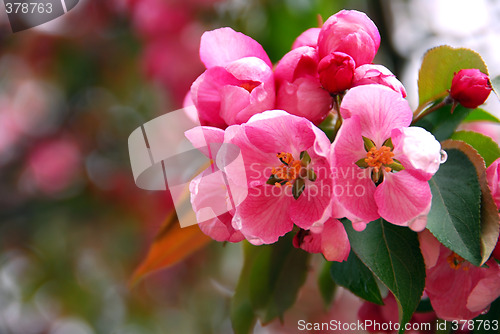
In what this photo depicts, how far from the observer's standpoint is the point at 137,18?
1670 millimetres


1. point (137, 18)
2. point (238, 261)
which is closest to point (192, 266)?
point (238, 261)

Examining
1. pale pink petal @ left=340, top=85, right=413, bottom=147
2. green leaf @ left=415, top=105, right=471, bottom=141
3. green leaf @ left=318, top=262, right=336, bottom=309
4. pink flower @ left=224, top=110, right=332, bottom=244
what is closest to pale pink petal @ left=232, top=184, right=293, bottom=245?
pink flower @ left=224, top=110, right=332, bottom=244

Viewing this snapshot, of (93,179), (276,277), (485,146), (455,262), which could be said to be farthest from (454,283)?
(93,179)

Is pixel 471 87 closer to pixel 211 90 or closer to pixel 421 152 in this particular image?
pixel 421 152

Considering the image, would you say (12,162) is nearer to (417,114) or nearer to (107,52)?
(107,52)

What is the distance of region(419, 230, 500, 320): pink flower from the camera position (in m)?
0.50

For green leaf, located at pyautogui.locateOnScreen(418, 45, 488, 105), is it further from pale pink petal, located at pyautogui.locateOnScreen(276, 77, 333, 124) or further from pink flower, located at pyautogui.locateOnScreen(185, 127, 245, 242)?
pink flower, located at pyautogui.locateOnScreen(185, 127, 245, 242)

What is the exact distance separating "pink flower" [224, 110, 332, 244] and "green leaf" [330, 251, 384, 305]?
0.46ft

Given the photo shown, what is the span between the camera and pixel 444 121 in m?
0.57

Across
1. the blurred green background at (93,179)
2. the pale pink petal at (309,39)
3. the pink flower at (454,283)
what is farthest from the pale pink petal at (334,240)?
the blurred green background at (93,179)

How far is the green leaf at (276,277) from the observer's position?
71 cm

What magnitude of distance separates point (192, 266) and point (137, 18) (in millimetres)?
1008

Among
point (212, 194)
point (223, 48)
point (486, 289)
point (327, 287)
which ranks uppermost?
point (223, 48)

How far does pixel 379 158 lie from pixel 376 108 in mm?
51
